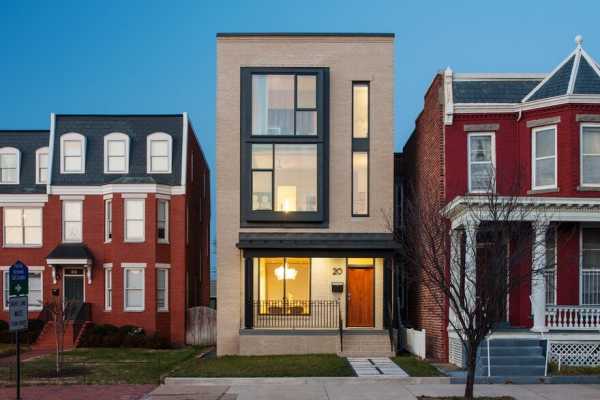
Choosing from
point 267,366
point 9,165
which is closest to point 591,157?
point 267,366

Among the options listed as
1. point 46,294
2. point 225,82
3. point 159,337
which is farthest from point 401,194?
point 46,294

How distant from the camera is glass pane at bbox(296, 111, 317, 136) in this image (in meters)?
24.3

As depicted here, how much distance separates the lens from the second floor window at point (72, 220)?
30766 mm

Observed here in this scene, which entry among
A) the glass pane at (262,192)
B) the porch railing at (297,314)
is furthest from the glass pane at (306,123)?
the porch railing at (297,314)

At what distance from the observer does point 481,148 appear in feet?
71.9

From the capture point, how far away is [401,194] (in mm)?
29016

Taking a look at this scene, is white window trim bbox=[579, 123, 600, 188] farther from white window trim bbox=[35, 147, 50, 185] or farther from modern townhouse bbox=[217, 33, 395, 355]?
white window trim bbox=[35, 147, 50, 185]

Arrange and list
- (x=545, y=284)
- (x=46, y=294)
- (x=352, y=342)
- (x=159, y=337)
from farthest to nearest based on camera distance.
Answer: (x=46, y=294), (x=159, y=337), (x=352, y=342), (x=545, y=284)

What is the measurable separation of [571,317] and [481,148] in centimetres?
574

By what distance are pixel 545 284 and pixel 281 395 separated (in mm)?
8567

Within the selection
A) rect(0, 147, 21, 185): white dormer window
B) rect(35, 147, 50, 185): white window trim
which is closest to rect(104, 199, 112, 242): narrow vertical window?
rect(35, 147, 50, 185): white window trim

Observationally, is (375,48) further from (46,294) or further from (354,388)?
(46,294)

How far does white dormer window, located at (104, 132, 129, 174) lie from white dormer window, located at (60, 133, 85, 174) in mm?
1064

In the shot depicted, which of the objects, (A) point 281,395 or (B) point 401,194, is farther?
(B) point 401,194
